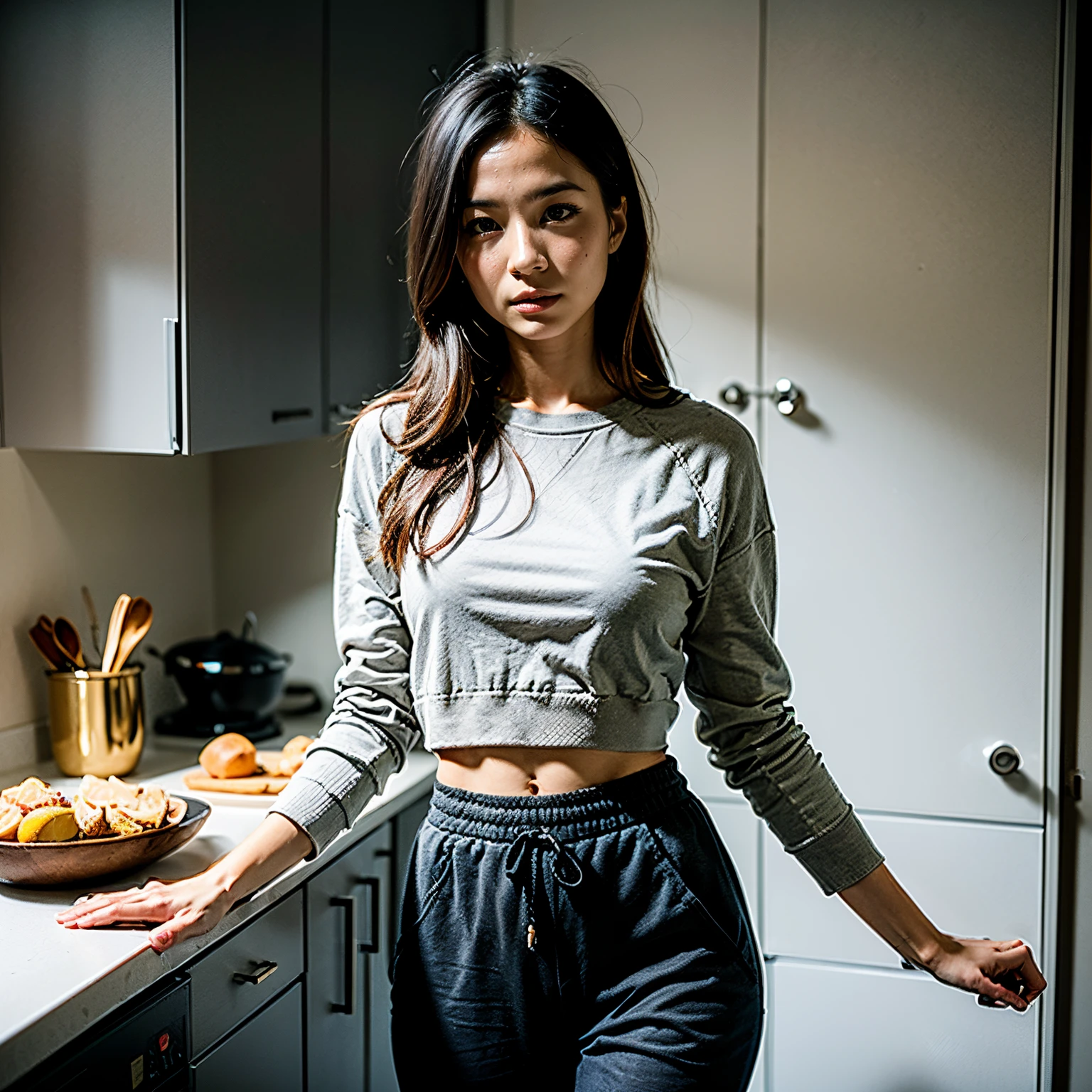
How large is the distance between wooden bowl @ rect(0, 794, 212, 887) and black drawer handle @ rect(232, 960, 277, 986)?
0.57 ft

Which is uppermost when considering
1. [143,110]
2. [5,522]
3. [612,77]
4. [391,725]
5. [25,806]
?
[612,77]

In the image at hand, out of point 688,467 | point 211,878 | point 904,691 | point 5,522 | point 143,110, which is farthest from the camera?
point 904,691

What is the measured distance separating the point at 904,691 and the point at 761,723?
31.5 inches

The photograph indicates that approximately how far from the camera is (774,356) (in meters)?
2.18

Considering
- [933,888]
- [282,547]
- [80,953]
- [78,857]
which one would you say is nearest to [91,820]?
[78,857]

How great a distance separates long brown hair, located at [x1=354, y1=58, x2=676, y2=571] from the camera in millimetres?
1393

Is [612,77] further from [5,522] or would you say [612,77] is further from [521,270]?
[5,522]

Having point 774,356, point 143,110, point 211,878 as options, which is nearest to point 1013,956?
point 211,878

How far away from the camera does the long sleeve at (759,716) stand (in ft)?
4.70

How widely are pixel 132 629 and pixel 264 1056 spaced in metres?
0.71

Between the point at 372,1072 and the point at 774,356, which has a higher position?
the point at 774,356

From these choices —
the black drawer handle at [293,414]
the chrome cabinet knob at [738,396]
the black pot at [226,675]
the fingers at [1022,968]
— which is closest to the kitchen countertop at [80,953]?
the black pot at [226,675]

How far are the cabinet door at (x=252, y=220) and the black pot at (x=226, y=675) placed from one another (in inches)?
16.1

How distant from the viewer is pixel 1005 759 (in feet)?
6.99
